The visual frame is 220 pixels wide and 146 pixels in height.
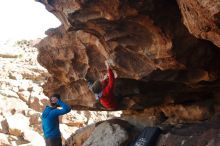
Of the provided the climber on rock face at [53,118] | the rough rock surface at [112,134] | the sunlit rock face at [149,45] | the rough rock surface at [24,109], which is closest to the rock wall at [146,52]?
the sunlit rock face at [149,45]

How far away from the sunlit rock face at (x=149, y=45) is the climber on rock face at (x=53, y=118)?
2344 mm

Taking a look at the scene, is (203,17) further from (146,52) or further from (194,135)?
(194,135)

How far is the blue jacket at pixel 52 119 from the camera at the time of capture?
13.5m

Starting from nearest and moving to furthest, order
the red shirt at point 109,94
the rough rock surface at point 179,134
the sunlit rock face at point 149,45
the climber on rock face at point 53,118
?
1. the sunlit rock face at point 149,45
2. the rough rock surface at point 179,134
3. the red shirt at point 109,94
4. the climber on rock face at point 53,118

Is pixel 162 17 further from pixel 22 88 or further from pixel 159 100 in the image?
pixel 22 88

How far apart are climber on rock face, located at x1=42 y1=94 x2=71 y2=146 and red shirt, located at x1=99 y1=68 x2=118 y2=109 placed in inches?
59.3

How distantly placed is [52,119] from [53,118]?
56mm

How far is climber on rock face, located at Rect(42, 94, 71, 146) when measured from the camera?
44.2 feet

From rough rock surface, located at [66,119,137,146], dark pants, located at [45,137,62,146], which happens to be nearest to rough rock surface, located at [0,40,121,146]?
dark pants, located at [45,137,62,146]

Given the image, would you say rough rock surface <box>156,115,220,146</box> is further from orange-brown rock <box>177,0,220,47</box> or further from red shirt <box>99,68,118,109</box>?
orange-brown rock <box>177,0,220,47</box>

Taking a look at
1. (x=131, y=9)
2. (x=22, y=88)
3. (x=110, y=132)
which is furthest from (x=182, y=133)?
(x=22, y=88)

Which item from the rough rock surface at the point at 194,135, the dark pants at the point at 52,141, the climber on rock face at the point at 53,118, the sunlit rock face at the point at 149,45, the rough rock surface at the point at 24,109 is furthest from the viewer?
the rough rock surface at the point at 24,109

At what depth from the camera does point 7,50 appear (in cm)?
4762

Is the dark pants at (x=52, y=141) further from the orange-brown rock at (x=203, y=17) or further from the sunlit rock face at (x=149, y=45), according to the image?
the orange-brown rock at (x=203, y=17)
